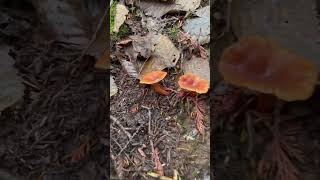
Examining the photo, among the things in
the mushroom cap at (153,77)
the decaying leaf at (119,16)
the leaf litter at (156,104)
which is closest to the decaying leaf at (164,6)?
the leaf litter at (156,104)

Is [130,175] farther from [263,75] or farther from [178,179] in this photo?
[263,75]

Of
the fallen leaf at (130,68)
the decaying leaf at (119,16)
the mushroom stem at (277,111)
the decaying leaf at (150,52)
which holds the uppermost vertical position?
the decaying leaf at (119,16)

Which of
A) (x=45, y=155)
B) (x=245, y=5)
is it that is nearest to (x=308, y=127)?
(x=245, y=5)

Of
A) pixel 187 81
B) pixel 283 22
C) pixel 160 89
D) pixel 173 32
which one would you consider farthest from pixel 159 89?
pixel 283 22

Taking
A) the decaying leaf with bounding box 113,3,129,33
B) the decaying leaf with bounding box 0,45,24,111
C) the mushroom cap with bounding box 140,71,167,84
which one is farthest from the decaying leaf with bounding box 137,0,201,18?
the decaying leaf with bounding box 0,45,24,111

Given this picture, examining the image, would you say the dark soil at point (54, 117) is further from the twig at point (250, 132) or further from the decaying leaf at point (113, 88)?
the twig at point (250, 132)

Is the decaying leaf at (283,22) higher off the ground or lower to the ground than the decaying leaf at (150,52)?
higher
